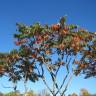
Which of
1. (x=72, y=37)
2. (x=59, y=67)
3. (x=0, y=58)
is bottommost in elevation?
(x=59, y=67)

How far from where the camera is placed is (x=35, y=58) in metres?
34.3

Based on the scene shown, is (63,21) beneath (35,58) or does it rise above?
above

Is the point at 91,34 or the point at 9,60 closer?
the point at 91,34

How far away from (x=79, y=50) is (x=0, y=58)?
574 inches

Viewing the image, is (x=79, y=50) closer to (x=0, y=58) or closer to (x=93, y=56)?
(x=93, y=56)

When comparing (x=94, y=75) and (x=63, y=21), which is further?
(x=94, y=75)

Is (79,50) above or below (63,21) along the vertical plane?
below

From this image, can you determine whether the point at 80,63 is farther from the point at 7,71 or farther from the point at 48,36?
the point at 7,71

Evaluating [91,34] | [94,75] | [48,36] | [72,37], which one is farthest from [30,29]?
[94,75]

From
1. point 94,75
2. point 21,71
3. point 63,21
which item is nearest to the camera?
point 63,21

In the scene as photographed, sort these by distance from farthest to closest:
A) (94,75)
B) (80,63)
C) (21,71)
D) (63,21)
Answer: (21,71) < (94,75) < (80,63) < (63,21)

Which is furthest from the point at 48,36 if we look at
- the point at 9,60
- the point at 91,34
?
the point at 9,60

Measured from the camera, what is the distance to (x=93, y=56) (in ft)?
113

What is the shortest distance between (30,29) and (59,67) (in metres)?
5.09
